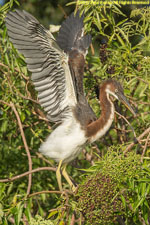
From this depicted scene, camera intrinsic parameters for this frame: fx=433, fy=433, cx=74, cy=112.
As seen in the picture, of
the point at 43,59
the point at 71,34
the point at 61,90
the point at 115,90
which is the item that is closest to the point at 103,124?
the point at 115,90

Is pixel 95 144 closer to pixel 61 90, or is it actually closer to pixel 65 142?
pixel 65 142

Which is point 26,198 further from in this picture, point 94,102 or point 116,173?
point 94,102

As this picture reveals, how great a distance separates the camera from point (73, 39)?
3.42 m

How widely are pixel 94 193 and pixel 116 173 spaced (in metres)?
0.14

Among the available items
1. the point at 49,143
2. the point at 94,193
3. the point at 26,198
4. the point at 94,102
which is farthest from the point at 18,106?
the point at 94,193

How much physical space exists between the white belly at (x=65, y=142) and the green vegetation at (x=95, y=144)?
0.11 metres

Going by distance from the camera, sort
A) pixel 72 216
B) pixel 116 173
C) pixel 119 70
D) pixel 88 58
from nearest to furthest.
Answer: pixel 116 173 < pixel 72 216 < pixel 119 70 < pixel 88 58

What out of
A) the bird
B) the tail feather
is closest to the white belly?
the bird

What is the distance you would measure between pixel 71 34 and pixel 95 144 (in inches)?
35.2

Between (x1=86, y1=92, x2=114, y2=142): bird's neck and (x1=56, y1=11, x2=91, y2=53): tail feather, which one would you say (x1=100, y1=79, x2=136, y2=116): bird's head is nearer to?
(x1=86, y1=92, x2=114, y2=142): bird's neck

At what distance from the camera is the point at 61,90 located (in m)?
3.04

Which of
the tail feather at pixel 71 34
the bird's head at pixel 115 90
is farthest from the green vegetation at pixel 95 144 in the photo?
the tail feather at pixel 71 34

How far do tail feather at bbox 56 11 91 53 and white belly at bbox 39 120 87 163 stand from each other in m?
0.64

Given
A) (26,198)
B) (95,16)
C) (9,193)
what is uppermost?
(95,16)
